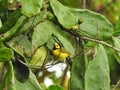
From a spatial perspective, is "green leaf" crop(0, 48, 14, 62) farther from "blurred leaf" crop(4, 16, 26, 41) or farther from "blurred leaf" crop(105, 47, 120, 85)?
"blurred leaf" crop(105, 47, 120, 85)

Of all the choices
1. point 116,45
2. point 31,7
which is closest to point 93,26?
point 116,45

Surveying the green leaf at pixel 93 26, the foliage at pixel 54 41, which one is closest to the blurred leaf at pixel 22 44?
the foliage at pixel 54 41

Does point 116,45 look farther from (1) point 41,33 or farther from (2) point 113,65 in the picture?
(1) point 41,33

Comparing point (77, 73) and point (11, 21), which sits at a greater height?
point (11, 21)

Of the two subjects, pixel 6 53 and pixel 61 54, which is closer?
pixel 6 53

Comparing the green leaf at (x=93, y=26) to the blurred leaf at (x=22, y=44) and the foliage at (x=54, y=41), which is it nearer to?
the foliage at (x=54, y=41)

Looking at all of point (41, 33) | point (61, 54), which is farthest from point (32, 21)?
point (61, 54)

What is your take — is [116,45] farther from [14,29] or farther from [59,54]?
[14,29]
